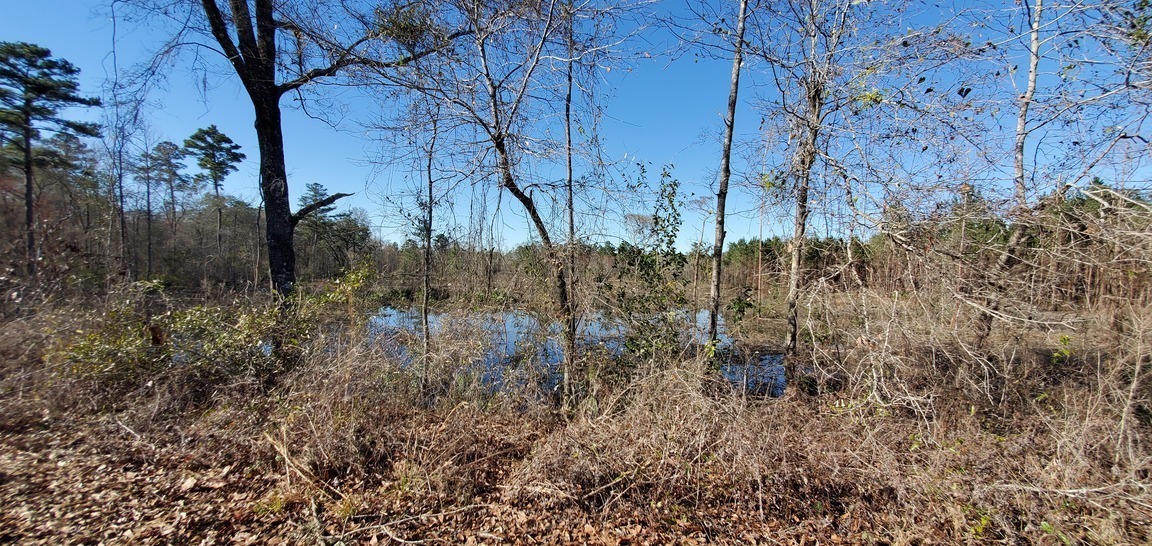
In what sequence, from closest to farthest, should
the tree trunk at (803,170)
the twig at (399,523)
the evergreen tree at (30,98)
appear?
the twig at (399,523) < the tree trunk at (803,170) < the evergreen tree at (30,98)

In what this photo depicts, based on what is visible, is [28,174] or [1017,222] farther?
[28,174]

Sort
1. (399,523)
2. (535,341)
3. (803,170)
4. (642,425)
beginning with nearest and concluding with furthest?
(399,523), (642,425), (803,170), (535,341)

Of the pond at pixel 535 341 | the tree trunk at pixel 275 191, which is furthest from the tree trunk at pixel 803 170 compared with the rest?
the tree trunk at pixel 275 191

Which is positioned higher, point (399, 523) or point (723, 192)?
point (723, 192)

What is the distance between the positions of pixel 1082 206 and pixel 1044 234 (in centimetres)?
35

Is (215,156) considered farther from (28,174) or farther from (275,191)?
(275,191)

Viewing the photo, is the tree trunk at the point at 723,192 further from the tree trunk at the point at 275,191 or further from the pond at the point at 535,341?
the tree trunk at the point at 275,191

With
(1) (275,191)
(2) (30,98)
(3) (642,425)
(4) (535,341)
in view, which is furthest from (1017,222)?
(2) (30,98)

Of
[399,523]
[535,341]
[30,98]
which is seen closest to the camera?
[399,523]

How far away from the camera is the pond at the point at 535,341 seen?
5133mm

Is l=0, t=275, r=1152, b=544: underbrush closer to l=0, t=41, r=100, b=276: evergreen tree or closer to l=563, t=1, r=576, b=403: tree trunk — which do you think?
l=563, t=1, r=576, b=403: tree trunk

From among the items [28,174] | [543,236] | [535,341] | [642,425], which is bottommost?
[642,425]

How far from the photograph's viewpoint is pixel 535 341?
216 inches

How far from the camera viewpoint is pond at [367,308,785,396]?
16.8ft
